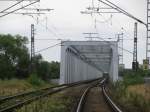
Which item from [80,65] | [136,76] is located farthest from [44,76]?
[80,65]

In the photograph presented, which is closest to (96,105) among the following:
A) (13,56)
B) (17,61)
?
(17,61)

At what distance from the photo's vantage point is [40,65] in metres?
83.8

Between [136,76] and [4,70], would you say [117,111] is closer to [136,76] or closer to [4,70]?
[136,76]

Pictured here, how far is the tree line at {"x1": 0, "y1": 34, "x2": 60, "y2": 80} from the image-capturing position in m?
81.9

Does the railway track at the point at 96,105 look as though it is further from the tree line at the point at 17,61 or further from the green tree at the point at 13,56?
the green tree at the point at 13,56

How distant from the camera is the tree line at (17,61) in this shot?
81938 millimetres

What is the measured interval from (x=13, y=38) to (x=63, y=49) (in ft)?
82.6

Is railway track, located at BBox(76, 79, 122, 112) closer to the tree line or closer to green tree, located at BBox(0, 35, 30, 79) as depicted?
the tree line

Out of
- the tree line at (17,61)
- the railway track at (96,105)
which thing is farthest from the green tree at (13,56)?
the railway track at (96,105)

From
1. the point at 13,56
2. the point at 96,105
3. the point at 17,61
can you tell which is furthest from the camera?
the point at 13,56

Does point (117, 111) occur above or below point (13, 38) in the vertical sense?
below

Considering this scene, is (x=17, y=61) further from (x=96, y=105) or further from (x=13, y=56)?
(x=96, y=105)

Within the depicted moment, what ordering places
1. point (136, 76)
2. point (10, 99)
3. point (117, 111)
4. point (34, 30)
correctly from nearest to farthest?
point (117, 111), point (10, 99), point (136, 76), point (34, 30)

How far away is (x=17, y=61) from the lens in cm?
9062
